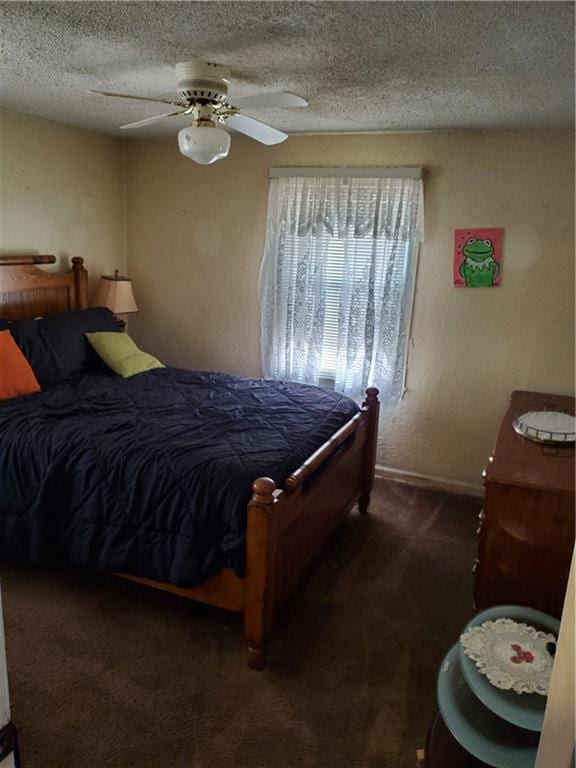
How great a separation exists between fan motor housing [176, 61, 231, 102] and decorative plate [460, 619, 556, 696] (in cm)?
209

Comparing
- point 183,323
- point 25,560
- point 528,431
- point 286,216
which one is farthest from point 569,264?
point 25,560

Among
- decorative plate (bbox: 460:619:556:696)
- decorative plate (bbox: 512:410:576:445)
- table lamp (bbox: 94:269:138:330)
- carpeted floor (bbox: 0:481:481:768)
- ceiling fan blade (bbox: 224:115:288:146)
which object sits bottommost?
carpeted floor (bbox: 0:481:481:768)

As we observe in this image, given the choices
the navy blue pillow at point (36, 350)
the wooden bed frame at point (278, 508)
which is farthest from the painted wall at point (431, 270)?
the navy blue pillow at point (36, 350)

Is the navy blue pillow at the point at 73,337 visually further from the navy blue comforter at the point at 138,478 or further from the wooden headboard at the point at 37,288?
the navy blue comforter at the point at 138,478

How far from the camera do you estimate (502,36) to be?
170cm

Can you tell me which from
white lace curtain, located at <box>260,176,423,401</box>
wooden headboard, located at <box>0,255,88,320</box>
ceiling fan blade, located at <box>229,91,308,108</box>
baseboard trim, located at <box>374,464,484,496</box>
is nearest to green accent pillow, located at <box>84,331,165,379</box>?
wooden headboard, located at <box>0,255,88,320</box>

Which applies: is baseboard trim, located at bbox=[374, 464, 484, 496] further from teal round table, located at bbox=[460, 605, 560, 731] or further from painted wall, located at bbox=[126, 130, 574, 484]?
teal round table, located at bbox=[460, 605, 560, 731]

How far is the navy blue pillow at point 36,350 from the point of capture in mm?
3217

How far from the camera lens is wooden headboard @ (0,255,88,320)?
3.45 metres

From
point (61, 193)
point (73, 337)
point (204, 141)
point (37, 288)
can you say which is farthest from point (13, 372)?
point (204, 141)

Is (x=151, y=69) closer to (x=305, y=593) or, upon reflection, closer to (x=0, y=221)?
(x=0, y=221)

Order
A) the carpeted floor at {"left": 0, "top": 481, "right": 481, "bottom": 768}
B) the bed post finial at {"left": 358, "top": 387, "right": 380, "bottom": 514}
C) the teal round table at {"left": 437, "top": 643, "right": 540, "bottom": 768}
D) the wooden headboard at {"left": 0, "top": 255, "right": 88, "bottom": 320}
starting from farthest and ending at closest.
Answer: the wooden headboard at {"left": 0, "top": 255, "right": 88, "bottom": 320} < the bed post finial at {"left": 358, "top": 387, "right": 380, "bottom": 514} < the carpeted floor at {"left": 0, "top": 481, "right": 481, "bottom": 768} < the teal round table at {"left": 437, "top": 643, "right": 540, "bottom": 768}

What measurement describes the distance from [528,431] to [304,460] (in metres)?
1.01

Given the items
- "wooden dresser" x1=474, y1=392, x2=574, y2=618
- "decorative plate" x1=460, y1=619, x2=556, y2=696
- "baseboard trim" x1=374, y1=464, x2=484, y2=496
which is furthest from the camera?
"baseboard trim" x1=374, y1=464, x2=484, y2=496
